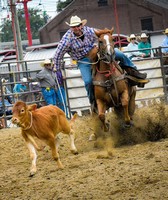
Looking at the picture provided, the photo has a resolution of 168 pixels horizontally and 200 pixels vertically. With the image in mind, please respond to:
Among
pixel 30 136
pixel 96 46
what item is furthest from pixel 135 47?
pixel 30 136

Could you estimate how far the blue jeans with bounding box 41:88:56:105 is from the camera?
14.0 meters

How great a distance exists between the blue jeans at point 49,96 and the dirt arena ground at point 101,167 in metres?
2.20

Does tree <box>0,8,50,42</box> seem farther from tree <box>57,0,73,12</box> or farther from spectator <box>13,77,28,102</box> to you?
spectator <box>13,77,28,102</box>

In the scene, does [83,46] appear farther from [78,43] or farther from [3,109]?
[3,109]

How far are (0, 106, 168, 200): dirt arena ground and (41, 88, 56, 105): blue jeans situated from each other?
2.20m

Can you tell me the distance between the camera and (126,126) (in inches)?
400

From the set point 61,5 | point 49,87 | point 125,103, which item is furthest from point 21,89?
point 61,5

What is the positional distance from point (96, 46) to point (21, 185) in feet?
12.0

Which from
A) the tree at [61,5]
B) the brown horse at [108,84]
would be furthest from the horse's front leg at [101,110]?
the tree at [61,5]

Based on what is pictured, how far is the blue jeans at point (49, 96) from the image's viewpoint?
46.0 ft

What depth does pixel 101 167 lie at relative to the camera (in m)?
7.78

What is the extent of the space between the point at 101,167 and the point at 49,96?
645cm

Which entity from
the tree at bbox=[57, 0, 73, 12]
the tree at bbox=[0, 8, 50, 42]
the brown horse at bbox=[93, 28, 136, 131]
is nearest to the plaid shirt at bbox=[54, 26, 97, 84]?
the brown horse at bbox=[93, 28, 136, 131]

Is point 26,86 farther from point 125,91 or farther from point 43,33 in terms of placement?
point 43,33
